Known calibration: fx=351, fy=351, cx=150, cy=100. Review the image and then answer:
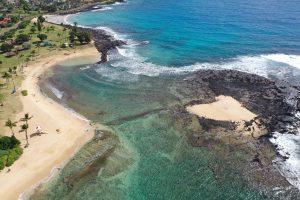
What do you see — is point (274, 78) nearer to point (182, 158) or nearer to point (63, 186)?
point (182, 158)

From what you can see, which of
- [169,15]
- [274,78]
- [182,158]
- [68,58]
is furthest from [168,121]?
[169,15]

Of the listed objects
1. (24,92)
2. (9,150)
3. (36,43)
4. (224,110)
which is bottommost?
(9,150)

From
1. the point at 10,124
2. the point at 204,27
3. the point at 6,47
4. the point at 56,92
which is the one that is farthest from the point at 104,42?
the point at 10,124

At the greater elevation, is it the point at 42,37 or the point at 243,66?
the point at 42,37

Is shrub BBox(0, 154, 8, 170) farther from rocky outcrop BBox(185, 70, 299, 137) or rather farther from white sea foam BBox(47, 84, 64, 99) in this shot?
rocky outcrop BBox(185, 70, 299, 137)

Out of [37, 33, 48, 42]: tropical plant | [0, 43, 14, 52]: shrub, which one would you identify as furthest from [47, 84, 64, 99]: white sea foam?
[37, 33, 48, 42]: tropical plant

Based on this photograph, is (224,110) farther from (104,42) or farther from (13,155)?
(104,42)

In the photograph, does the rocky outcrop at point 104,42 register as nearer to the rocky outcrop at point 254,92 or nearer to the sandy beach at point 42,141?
the sandy beach at point 42,141

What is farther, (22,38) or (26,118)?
(22,38)
